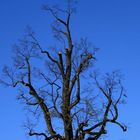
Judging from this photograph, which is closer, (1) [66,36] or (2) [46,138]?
(2) [46,138]

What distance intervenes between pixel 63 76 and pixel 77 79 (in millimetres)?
681

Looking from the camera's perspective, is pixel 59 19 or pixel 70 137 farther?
pixel 59 19

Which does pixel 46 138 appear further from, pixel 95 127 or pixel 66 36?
pixel 66 36

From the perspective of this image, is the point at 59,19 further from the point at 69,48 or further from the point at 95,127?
the point at 95,127

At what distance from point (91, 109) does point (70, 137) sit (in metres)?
1.64

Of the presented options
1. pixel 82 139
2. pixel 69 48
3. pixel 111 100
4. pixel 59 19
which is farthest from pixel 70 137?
pixel 59 19

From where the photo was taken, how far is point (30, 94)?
22.5 m

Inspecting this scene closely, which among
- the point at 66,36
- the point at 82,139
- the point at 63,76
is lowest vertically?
the point at 82,139

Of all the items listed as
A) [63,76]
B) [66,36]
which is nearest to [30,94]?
[63,76]

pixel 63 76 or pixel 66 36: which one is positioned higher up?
pixel 66 36

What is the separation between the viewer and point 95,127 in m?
21.6

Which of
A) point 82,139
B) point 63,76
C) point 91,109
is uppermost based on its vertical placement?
point 63,76

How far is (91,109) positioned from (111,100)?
1.03 m

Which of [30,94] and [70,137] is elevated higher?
Result: [30,94]
